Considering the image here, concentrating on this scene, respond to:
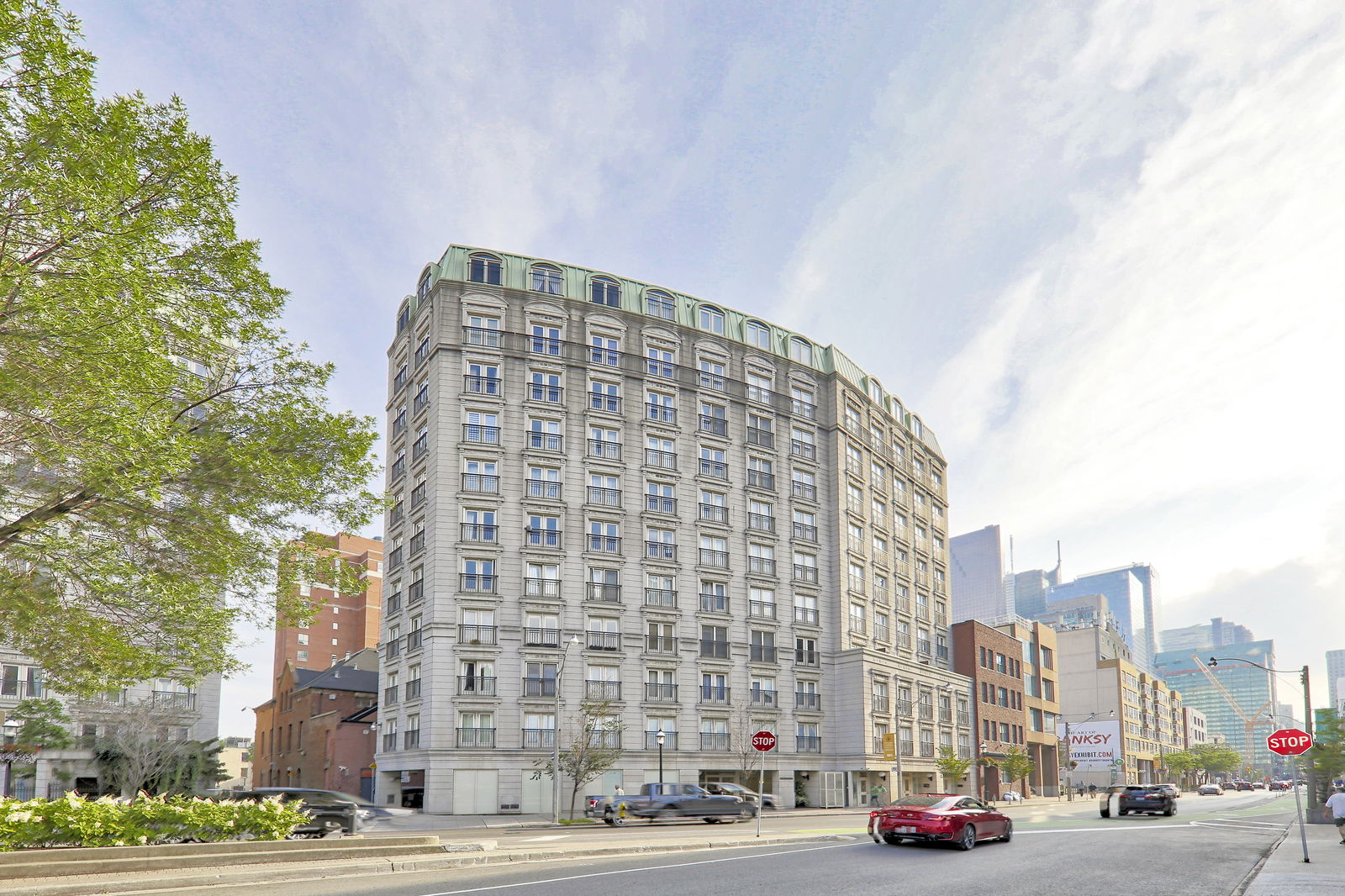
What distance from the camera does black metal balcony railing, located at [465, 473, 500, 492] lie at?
173ft

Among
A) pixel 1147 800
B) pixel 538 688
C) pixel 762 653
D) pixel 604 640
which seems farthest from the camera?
pixel 762 653

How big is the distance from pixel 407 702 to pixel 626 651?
40.2 feet

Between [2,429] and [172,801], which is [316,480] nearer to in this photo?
[2,429]

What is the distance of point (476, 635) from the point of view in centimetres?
5097

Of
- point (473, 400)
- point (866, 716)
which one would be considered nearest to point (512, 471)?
point (473, 400)

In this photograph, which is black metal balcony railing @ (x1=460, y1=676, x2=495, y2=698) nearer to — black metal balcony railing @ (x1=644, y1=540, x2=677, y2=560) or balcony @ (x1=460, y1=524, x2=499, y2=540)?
balcony @ (x1=460, y1=524, x2=499, y2=540)

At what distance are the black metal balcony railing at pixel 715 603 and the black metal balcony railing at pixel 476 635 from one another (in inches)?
543

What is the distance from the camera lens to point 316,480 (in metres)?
20.4

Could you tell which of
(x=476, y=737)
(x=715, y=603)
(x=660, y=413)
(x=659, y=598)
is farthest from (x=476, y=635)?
(x=660, y=413)

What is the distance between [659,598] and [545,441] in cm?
1148

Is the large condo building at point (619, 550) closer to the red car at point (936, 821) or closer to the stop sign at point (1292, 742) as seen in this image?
the red car at point (936, 821)

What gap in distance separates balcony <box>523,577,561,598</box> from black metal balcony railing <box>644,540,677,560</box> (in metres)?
6.24

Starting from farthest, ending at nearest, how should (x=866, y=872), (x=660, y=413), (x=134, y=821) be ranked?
(x=660, y=413), (x=866, y=872), (x=134, y=821)

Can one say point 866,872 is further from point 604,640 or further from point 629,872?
point 604,640
